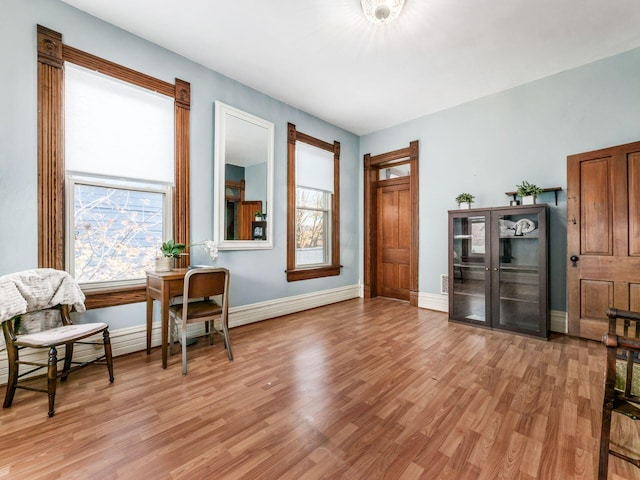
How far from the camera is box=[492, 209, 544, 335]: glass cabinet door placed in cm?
330

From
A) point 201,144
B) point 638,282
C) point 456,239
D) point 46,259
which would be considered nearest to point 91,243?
point 46,259

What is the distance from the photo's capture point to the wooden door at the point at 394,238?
509 cm

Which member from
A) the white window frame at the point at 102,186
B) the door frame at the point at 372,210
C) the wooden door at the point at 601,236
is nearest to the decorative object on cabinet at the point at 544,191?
the wooden door at the point at 601,236

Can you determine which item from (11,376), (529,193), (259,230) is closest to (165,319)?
(11,376)

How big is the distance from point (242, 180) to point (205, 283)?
165 cm

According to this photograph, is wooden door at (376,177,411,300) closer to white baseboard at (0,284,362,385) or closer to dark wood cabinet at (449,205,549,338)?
white baseboard at (0,284,362,385)

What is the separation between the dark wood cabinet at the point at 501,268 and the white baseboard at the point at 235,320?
192cm

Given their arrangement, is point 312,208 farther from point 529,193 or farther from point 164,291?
point 529,193

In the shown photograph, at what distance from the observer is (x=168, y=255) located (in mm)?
2838

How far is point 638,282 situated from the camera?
2.73m

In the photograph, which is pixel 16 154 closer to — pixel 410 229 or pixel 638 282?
pixel 410 229

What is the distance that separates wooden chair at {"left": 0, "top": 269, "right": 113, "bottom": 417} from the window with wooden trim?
0.31 m

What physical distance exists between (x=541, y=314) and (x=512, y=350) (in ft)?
2.35

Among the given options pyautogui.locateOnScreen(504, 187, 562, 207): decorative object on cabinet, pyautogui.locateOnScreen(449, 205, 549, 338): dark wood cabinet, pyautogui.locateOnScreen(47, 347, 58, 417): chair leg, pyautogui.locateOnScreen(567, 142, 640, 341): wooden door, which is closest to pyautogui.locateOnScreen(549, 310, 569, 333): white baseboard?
pyautogui.locateOnScreen(567, 142, 640, 341): wooden door
